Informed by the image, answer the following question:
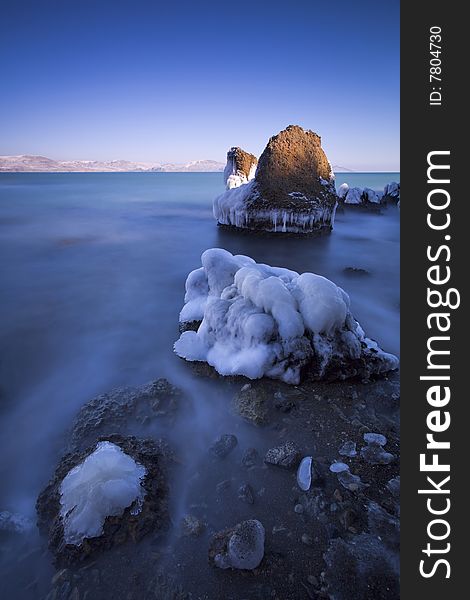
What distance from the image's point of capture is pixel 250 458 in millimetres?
2848

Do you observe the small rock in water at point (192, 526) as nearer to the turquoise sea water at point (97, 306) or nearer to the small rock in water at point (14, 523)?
the turquoise sea water at point (97, 306)

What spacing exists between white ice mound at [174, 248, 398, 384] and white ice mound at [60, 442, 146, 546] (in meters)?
1.63

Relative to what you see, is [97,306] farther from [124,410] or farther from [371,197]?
[371,197]

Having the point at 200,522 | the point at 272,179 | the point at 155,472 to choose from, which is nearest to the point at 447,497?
the point at 200,522

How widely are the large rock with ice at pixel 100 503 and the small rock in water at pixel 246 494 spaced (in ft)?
1.89

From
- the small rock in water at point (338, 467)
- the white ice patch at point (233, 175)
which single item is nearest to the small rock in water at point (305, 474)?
the small rock in water at point (338, 467)

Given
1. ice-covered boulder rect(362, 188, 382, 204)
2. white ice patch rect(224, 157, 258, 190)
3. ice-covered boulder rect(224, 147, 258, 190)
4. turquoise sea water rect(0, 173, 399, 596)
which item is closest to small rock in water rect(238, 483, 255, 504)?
turquoise sea water rect(0, 173, 399, 596)

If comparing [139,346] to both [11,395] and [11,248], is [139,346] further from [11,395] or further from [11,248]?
[11,248]

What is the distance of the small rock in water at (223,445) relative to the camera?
2.94 meters

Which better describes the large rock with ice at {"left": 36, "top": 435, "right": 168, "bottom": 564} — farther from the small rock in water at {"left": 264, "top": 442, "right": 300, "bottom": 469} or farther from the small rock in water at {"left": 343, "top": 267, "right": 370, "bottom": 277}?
the small rock in water at {"left": 343, "top": 267, "right": 370, "bottom": 277}

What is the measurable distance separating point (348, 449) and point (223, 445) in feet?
3.66

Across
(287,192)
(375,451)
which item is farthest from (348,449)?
(287,192)

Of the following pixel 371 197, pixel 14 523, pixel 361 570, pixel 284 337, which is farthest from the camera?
pixel 371 197

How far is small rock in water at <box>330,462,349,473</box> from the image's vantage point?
8.73 feet
